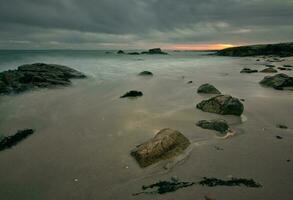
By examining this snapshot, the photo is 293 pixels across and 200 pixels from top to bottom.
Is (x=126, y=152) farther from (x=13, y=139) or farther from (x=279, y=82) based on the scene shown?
(x=279, y=82)

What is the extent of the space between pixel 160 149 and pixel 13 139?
5.37 m

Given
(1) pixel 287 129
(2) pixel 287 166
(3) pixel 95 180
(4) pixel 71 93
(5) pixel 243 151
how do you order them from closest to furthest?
1. (3) pixel 95 180
2. (2) pixel 287 166
3. (5) pixel 243 151
4. (1) pixel 287 129
5. (4) pixel 71 93

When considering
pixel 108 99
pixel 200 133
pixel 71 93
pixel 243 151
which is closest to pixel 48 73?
pixel 71 93

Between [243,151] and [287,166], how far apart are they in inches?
51.8

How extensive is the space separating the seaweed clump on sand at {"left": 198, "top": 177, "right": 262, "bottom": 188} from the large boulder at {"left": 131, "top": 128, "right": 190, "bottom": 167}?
1431 mm

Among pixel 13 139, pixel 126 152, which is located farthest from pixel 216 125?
pixel 13 139

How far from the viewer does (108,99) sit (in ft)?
56.2

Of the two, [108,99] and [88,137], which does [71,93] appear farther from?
[88,137]

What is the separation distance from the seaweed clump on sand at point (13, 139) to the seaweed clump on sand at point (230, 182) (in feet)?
21.2

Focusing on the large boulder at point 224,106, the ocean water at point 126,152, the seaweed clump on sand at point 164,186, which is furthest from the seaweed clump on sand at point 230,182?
the large boulder at point 224,106

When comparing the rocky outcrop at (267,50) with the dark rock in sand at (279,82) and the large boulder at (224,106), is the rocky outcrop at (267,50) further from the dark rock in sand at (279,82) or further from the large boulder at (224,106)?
the large boulder at (224,106)

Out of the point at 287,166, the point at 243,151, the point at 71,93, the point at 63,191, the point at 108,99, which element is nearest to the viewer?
the point at 63,191

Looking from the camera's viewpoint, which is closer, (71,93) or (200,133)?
(200,133)

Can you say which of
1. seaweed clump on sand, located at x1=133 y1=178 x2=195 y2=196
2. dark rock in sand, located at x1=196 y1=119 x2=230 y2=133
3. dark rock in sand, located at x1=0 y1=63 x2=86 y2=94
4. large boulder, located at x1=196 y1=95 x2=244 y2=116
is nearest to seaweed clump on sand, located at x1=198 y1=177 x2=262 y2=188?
seaweed clump on sand, located at x1=133 y1=178 x2=195 y2=196
